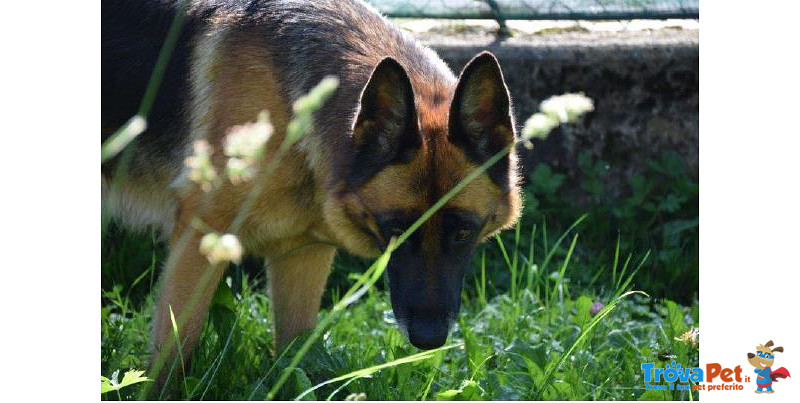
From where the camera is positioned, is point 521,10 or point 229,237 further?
point 521,10

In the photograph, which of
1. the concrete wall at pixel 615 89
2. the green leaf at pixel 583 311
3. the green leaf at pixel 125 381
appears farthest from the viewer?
the concrete wall at pixel 615 89

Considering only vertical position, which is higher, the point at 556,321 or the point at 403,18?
the point at 403,18

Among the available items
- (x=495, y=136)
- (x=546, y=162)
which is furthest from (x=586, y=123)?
(x=495, y=136)

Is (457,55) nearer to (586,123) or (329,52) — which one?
(586,123)

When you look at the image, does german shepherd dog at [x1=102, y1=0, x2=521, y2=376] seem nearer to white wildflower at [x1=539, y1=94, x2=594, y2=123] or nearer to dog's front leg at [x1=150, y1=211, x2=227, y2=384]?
dog's front leg at [x1=150, y1=211, x2=227, y2=384]

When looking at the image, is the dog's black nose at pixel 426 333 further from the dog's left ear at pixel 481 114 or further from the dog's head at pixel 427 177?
the dog's left ear at pixel 481 114

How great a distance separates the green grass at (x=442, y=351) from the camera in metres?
3.41

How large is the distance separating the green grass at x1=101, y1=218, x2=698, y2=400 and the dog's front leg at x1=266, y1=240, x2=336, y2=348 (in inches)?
4.9

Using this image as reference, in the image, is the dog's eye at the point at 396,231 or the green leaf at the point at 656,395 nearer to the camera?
the dog's eye at the point at 396,231

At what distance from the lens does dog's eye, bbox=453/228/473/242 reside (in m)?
3.18

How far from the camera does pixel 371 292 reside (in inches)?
195
